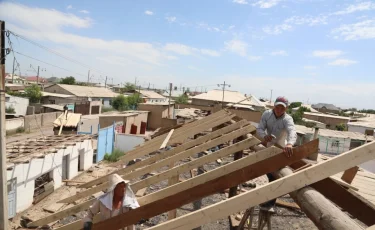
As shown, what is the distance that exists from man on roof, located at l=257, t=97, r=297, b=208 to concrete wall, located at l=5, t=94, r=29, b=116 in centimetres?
3430

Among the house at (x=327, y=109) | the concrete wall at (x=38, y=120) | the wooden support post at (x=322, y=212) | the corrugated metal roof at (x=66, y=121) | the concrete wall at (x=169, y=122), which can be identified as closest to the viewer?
the wooden support post at (x=322, y=212)

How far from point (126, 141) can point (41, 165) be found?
992cm

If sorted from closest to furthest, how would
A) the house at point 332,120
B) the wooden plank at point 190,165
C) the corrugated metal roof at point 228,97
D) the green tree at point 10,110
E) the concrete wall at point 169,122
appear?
the wooden plank at point 190,165, the concrete wall at point 169,122, the green tree at point 10,110, the corrugated metal roof at point 228,97, the house at point 332,120

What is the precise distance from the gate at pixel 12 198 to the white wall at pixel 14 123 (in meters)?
17.1

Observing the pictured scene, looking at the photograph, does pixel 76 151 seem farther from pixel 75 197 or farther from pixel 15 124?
pixel 15 124

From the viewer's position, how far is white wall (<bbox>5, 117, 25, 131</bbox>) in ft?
82.7

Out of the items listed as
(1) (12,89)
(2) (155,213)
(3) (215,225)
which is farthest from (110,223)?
(1) (12,89)

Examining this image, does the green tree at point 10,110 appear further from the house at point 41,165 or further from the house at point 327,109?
the house at point 327,109

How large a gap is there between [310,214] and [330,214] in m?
0.30

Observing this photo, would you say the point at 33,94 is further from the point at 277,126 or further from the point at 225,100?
the point at 277,126


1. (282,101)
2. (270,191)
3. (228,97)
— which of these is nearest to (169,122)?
(228,97)

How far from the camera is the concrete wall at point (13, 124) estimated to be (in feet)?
82.7

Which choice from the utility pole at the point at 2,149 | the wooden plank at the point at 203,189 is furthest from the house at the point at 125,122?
the wooden plank at the point at 203,189

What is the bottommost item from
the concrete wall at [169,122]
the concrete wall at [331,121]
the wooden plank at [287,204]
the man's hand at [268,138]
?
the wooden plank at [287,204]
